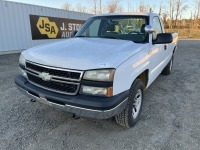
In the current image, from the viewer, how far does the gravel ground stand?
261 centimetres

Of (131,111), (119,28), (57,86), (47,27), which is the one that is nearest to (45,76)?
(57,86)

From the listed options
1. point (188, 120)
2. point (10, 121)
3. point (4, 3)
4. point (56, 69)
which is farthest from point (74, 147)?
point (4, 3)

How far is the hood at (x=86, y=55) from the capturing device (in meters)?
2.25

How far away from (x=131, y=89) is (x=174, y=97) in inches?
83.3

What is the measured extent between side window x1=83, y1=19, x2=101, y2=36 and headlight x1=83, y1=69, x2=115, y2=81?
1.86m

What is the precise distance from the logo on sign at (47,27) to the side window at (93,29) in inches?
332

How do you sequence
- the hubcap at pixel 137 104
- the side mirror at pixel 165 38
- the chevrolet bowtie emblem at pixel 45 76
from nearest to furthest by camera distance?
the chevrolet bowtie emblem at pixel 45 76
the hubcap at pixel 137 104
the side mirror at pixel 165 38

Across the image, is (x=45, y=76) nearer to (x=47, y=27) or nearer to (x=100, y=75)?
(x=100, y=75)

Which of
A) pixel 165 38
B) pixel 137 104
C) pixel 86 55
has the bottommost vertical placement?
pixel 137 104

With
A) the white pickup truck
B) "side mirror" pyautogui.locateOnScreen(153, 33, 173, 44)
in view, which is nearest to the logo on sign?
the white pickup truck

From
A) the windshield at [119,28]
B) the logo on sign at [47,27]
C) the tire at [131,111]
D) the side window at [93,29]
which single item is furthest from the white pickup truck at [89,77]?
the logo on sign at [47,27]

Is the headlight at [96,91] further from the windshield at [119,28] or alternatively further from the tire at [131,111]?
the windshield at [119,28]

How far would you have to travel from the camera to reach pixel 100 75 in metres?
2.21

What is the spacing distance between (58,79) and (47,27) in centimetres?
1082
